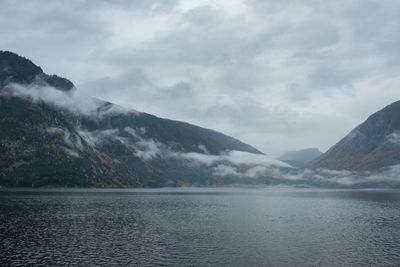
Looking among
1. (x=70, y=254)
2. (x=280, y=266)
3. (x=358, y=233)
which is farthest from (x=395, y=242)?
(x=70, y=254)

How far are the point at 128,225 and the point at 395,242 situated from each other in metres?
70.1

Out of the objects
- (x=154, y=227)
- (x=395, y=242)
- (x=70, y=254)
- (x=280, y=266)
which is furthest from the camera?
(x=154, y=227)

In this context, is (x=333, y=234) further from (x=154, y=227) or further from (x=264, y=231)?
(x=154, y=227)

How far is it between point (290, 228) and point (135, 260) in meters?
55.1

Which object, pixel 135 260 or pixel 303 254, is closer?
pixel 135 260

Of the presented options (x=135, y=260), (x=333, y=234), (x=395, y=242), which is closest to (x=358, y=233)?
(x=333, y=234)

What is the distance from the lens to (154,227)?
312 ft

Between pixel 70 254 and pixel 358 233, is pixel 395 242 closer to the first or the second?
pixel 358 233

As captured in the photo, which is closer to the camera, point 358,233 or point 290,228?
point 358,233

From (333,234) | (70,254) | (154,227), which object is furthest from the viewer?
(154,227)

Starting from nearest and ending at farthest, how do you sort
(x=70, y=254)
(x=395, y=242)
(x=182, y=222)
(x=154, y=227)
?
(x=70, y=254) < (x=395, y=242) < (x=154, y=227) < (x=182, y=222)

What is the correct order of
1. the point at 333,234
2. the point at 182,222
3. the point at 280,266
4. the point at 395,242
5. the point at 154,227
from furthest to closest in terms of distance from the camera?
1. the point at 182,222
2. the point at 154,227
3. the point at 333,234
4. the point at 395,242
5. the point at 280,266

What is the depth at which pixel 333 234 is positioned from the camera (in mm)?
86562

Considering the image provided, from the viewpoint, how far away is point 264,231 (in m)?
90.8
